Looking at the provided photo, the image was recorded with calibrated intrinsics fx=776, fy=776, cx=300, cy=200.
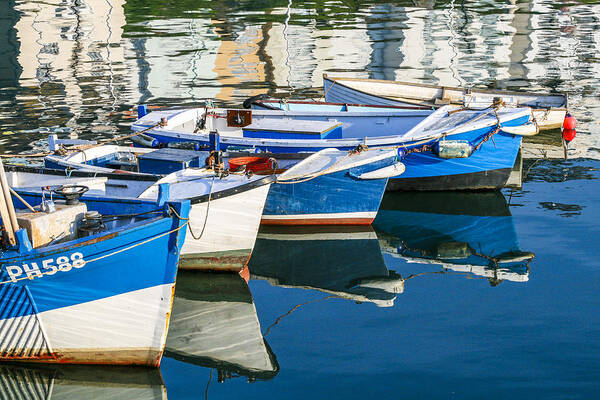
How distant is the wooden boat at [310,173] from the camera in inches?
546

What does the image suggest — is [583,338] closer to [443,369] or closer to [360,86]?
[443,369]

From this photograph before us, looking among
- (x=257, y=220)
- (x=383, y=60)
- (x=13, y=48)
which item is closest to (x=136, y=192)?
(x=257, y=220)

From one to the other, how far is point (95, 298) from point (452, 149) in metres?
8.46

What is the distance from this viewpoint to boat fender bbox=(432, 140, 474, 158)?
50.8ft

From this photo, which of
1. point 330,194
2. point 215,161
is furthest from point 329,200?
point 215,161

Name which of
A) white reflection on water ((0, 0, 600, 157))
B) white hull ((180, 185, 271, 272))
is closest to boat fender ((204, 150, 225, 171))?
white hull ((180, 185, 271, 272))

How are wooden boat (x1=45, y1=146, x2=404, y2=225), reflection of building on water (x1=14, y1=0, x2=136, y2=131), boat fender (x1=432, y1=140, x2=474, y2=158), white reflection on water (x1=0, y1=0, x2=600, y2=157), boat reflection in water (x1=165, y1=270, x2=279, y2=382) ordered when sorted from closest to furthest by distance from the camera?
boat reflection in water (x1=165, y1=270, x2=279, y2=382)
wooden boat (x1=45, y1=146, x2=404, y2=225)
boat fender (x1=432, y1=140, x2=474, y2=158)
white reflection on water (x1=0, y1=0, x2=600, y2=157)
reflection of building on water (x1=14, y1=0, x2=136, y2=131)

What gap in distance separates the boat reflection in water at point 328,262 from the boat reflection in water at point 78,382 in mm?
3487

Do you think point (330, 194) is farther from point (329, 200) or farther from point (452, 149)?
point (452, 149)

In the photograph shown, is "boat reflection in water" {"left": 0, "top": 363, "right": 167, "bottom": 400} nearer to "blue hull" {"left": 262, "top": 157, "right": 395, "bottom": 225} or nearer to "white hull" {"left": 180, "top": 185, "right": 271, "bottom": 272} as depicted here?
"white hull" {"left": 180, "top": 185, "right": 271, "bottom": 272}

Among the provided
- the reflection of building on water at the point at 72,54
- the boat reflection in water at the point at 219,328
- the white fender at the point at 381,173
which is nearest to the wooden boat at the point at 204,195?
the boat reflection in water at the point at 219,328

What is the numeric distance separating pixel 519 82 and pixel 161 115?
15270 mm

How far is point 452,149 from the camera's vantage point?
1551 cm

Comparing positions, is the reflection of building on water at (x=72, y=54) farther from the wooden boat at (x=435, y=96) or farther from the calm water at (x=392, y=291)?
the wooden boat at (x=435, y=96)
